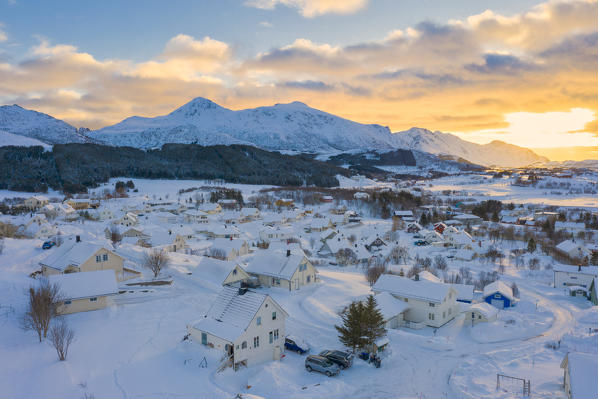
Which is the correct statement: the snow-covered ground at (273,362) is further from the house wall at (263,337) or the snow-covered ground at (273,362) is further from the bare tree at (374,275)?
the bare tree at (374,275)

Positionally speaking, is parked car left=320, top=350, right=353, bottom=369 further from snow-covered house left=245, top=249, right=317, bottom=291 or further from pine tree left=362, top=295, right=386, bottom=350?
snow-covered house left=245, top=249, right=317, bottom=291

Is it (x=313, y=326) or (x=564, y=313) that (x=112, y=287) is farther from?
(x=564, y=313)

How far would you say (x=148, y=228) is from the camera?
2960 inches

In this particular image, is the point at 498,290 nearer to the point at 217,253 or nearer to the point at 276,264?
the point at 276,264

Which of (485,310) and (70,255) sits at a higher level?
(70,255)

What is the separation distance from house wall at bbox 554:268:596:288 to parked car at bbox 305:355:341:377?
38419 mm

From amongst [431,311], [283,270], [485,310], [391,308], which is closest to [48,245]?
[283,270]

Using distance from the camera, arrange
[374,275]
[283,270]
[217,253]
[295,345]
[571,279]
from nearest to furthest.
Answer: [295,345] < [283,270] < [374,275] < [571,279] < [217,253]

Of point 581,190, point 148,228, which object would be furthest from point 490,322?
point 581,190

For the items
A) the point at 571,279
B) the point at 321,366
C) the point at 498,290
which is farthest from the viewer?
the point at 571,279

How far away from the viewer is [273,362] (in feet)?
70.1

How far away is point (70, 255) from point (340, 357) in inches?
1055

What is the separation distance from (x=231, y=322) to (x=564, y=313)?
29.9 metres

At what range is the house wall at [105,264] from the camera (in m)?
34.5
